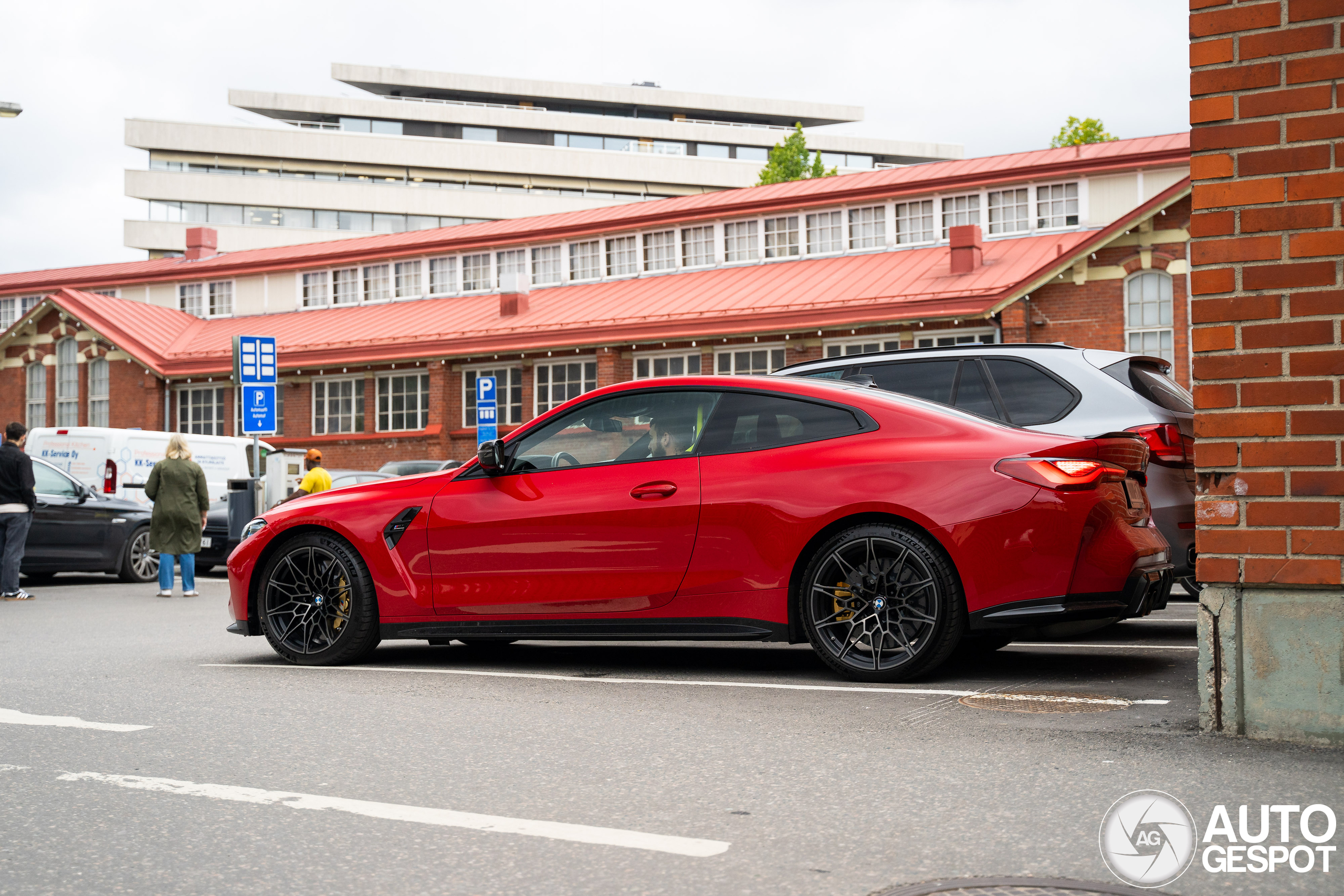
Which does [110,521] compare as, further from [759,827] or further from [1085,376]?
[759,827]

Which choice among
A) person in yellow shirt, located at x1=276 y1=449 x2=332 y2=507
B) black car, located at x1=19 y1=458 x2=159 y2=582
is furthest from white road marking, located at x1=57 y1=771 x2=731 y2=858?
black car, located at x1=19 y1=458 x2=159 y2=582

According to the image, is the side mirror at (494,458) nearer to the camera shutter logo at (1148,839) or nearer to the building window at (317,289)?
the camera shutter logo at (1148,839)

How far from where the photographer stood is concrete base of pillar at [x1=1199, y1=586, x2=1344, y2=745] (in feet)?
14.9

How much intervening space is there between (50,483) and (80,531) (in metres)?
0.68

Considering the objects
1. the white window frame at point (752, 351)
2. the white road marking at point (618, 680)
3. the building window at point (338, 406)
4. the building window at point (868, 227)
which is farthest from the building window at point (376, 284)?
the white road marking at point (618, 680)

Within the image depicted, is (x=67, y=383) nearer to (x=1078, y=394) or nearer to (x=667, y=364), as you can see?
(x=667, y=364)

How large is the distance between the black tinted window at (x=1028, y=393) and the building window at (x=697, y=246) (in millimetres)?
24438

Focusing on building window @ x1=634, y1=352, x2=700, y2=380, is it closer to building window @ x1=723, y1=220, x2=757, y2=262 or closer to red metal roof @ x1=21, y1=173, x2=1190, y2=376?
red metal roof @ x1=21, y1=173, x2=1190, y2=376

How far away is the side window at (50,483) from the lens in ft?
51.9

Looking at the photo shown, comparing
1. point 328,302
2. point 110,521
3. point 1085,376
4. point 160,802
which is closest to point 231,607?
point 160,802

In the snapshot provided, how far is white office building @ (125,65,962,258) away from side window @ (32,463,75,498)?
61686mm

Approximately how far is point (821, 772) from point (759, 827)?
0.70 meters

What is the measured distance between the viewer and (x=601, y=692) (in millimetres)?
6160

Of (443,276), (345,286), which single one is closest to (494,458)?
(443,276)
